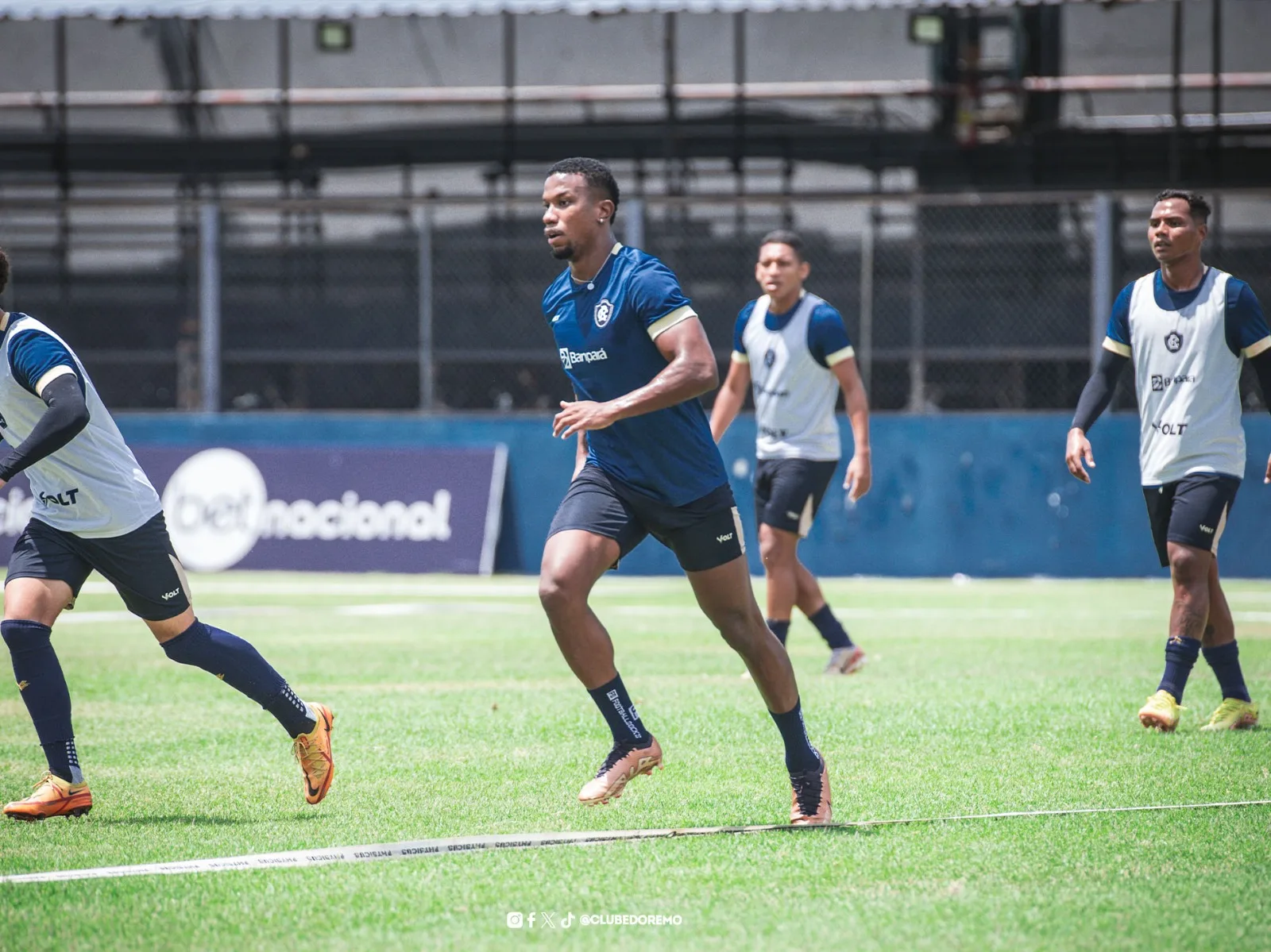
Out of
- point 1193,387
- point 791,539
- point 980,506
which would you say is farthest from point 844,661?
point 980,506

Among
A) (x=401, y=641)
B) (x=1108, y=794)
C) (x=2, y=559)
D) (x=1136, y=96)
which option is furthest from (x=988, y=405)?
(x=1108, y=794)

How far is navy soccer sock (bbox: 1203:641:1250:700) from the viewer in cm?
785

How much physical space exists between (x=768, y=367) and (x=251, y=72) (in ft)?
54.7

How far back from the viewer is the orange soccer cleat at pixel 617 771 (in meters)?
Answer: 5.91

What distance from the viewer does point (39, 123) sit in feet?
79.3

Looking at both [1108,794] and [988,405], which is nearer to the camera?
[1108,794]

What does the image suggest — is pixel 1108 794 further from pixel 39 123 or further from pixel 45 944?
pixel 39 123

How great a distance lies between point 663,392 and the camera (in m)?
5.42

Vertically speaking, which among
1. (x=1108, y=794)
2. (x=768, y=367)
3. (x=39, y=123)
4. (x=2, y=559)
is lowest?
(x=2, y=559)

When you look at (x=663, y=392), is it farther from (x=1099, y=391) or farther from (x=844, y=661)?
(x=844, y=661)

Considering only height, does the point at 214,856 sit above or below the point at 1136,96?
below

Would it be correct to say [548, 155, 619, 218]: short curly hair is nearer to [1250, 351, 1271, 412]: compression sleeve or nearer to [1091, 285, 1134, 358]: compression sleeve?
[1091, 285, 1134, 358]: compression sleeve

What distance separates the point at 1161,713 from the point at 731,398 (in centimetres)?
322

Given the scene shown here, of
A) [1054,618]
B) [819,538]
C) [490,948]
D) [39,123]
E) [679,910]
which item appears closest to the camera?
[490,948]
